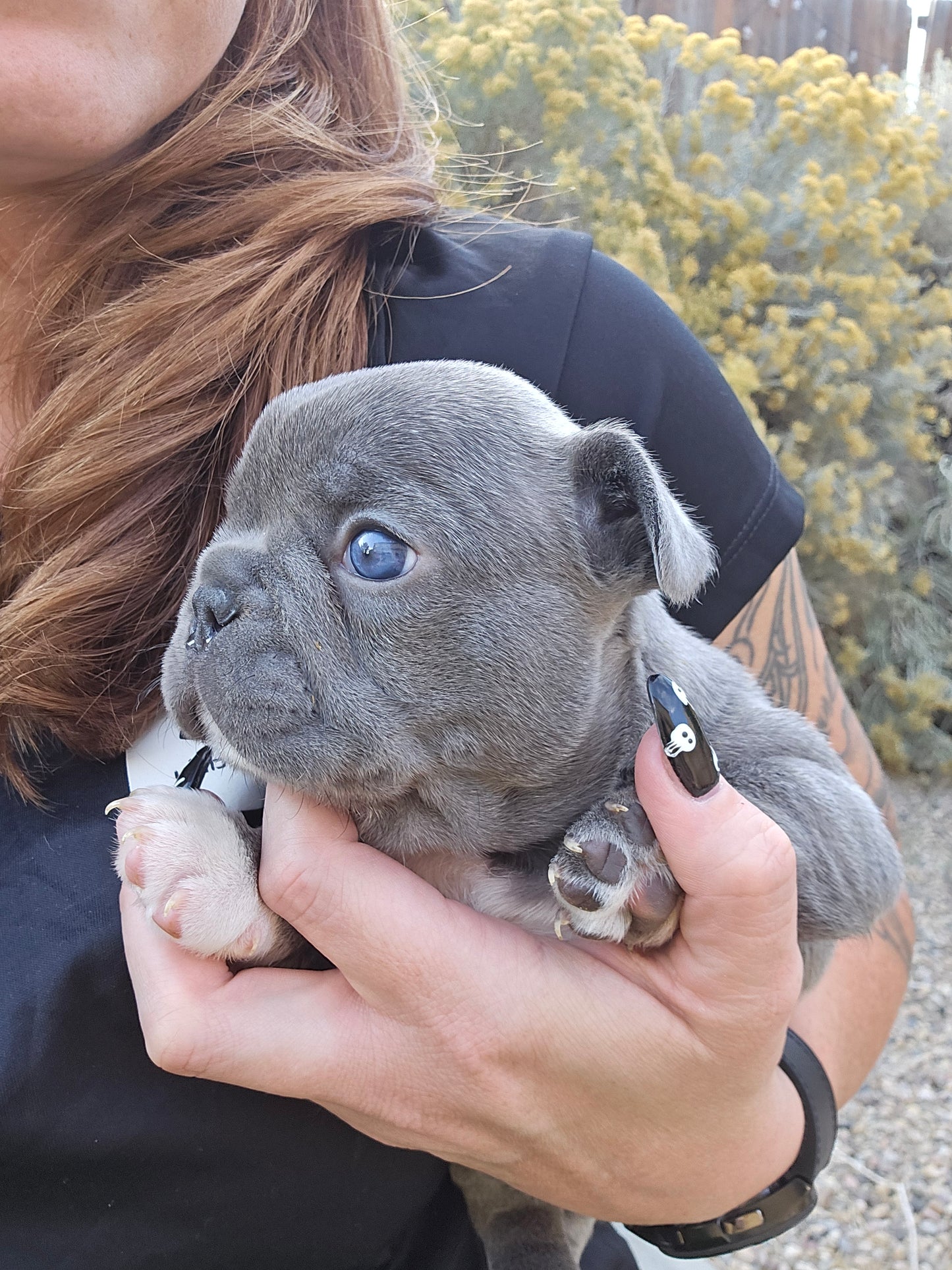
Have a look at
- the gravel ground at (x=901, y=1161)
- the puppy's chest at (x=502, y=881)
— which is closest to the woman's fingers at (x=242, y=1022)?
the puppy's chest at (x=502, y=881)

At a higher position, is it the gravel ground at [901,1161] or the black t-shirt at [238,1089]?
the black t-shirt at [238,1089]

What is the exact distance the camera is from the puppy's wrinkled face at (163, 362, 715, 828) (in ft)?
5.80

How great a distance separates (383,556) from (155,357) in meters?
0.75

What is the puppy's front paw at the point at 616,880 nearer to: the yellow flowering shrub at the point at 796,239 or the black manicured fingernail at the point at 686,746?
the black manicured fingernail at the point at 686,746

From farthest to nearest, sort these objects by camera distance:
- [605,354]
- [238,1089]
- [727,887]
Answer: [605,354] < [238,1089] < [727,887]

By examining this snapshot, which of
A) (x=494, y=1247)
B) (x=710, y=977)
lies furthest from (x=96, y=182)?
(x=494, y=1247)

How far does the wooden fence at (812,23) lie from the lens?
931 cm

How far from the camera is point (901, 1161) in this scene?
5258 millimetres

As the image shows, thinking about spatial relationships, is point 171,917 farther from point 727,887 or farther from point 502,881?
Result: point 727,887

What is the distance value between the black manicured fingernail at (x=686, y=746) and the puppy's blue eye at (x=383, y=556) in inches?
19.5

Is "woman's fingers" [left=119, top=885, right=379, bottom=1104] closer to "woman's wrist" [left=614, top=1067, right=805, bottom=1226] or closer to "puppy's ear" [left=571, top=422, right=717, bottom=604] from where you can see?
"woman's wrist" [left=614, top=1067, right=805, bottom=1226]

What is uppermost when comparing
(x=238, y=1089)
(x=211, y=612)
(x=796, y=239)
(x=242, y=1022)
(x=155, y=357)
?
(x=155, y=357)

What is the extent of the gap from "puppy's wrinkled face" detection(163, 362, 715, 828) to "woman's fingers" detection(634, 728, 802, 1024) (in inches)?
9.6

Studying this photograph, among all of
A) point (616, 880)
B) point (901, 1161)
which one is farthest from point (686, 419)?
point (901, 1161)
